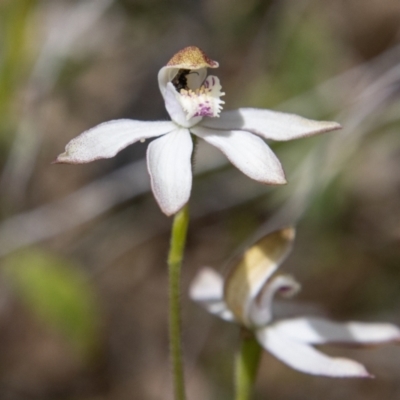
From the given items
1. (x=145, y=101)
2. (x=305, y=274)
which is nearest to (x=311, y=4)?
(x=145, y=101)

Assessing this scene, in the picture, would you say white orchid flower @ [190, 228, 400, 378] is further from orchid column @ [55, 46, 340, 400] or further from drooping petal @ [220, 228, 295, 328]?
orchid column @ [55, 46, 340, 400]

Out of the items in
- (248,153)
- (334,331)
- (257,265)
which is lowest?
(334,331)

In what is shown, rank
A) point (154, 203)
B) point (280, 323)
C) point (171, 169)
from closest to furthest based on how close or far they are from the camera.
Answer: point (171, 169), point (280, 323), point (154, 203)

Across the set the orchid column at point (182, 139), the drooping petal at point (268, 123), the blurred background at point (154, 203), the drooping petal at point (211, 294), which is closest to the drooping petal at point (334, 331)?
the drooping petal at point (211, 294)

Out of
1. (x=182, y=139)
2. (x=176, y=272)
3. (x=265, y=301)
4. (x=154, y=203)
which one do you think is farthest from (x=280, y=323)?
(x=154, y=203)

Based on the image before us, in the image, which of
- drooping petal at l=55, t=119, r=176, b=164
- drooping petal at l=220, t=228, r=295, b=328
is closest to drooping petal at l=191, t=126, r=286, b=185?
drooping petal at l=55, t=119, r=176, b=164

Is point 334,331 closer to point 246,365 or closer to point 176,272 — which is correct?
point 246,365
